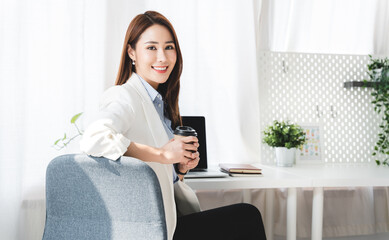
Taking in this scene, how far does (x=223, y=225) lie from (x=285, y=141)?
0.80 meters

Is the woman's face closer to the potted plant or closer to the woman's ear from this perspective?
the woman's ear

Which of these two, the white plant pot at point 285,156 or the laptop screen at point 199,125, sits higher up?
the laptop screen at point 199,125

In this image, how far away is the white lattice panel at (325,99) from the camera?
6.37ft

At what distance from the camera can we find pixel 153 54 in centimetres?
112

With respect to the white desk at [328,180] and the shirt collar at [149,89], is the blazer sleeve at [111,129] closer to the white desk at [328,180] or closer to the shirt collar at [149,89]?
the shirt collar at [149,89]

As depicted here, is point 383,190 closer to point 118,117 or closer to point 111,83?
point 111,83

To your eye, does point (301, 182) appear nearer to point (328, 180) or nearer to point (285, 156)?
point (328, 180)

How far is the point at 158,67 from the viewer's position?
1.13m

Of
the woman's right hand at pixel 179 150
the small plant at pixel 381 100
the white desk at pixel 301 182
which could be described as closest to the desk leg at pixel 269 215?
the white desk at pixel 301 182

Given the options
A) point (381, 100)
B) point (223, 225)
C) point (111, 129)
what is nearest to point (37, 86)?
point (111, 129)

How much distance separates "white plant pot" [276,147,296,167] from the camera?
1768 millimetres

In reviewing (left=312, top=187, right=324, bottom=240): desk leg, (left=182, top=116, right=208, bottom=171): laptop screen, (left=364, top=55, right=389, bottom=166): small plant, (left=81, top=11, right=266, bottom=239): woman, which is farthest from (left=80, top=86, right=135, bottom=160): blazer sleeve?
(left=364, top=55, right=389, bottom=166): small plant

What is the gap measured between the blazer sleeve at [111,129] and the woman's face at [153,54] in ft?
0.57

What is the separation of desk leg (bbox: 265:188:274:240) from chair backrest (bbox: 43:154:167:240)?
131cm
